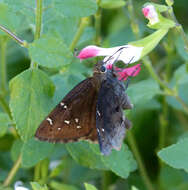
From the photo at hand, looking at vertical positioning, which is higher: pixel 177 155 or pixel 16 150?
pixel 177 155

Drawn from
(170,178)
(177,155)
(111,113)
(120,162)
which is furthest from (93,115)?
(170,178)

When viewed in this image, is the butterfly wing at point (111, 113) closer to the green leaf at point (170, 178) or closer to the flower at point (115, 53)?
the flower at point (115, 53)

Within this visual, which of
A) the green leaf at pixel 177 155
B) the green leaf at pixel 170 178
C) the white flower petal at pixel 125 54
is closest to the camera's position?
the green leaf at pixel 177 155

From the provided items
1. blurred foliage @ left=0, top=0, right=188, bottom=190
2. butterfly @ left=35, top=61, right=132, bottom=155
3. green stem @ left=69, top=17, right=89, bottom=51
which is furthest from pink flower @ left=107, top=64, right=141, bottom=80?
green stem @ left=69, top=17, right=89, bottom=51

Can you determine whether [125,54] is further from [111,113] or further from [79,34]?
[79,34]

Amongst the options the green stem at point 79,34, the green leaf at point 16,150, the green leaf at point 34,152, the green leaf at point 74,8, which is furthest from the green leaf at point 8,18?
the green leaf at point 16,150
